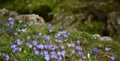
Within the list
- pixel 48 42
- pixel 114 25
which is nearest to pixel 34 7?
pixel 114 25

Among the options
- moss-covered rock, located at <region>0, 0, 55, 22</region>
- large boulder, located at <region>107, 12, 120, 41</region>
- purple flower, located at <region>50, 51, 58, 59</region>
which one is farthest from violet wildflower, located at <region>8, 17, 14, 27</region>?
moss-covered rock, located at <region>0, 0, 55, 22</region>

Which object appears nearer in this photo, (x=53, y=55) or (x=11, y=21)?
(x=53, y=55)

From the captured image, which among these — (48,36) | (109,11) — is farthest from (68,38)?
(109,11)

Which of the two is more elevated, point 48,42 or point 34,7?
point 48,42

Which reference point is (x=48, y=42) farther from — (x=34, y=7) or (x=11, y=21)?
(x=34, y=7)

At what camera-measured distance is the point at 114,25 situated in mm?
13734

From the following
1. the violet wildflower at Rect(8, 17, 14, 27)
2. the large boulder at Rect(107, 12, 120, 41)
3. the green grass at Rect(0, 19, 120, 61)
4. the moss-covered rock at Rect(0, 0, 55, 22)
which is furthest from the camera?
the moss-covered rock at Rect(0, 0, 55, 22)

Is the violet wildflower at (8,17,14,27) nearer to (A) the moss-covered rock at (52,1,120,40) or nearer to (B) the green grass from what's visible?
(B) the green grass

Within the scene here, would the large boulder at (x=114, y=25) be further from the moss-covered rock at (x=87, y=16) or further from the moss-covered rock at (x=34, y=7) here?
the moss-covered rock at (x=34, y=7)

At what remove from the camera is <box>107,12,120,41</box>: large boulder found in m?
13.6

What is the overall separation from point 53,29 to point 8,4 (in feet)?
25.6

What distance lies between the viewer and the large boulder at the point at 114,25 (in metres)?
13.6

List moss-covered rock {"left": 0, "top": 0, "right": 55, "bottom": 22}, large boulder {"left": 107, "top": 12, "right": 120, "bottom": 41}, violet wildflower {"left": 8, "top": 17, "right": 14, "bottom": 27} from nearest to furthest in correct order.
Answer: violet wildflower {"left": 8, "top": 17, "right": 14, "bottom": 27} < large boulder {"left": 107, "top": 12, "right": 120, "bottom": 41} < moss-covered rock {"left": 0, "top": 0, "right": 55, "bottom": 22}

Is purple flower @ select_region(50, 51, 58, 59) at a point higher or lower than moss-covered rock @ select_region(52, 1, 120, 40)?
higher
